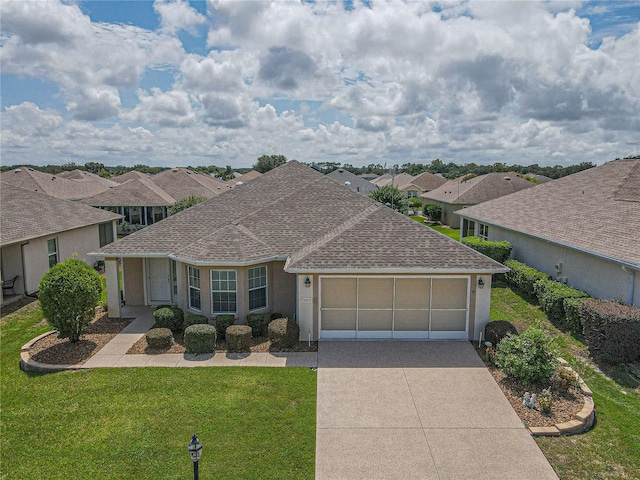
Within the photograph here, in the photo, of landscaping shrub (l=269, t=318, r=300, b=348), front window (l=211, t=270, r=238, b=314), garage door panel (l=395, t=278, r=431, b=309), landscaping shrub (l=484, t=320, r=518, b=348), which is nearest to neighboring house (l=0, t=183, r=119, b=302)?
front window (l=211, t=270, r=238, b=314)

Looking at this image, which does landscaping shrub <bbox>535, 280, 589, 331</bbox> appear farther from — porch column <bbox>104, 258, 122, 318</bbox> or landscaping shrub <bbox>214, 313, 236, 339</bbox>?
porch column <bbox>104, 258, 122, 318</bbox>

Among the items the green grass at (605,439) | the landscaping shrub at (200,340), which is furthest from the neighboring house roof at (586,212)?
the landscaping shrub at (200,340)

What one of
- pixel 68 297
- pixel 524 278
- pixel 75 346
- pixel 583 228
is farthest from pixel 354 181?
pixel 68 297

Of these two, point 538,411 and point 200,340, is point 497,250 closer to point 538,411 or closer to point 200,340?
point 538,411

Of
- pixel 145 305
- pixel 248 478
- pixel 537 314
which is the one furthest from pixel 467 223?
pixel 248 478

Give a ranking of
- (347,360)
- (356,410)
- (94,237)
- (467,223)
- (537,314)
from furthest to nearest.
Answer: (467,223) < (94,237) < (537,314) < (347,360) < (356,410)

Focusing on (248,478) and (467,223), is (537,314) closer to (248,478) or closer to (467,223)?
(248,478)

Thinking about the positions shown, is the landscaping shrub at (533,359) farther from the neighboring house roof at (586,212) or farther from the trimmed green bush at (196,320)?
the trimmed green bush at (196,320)
